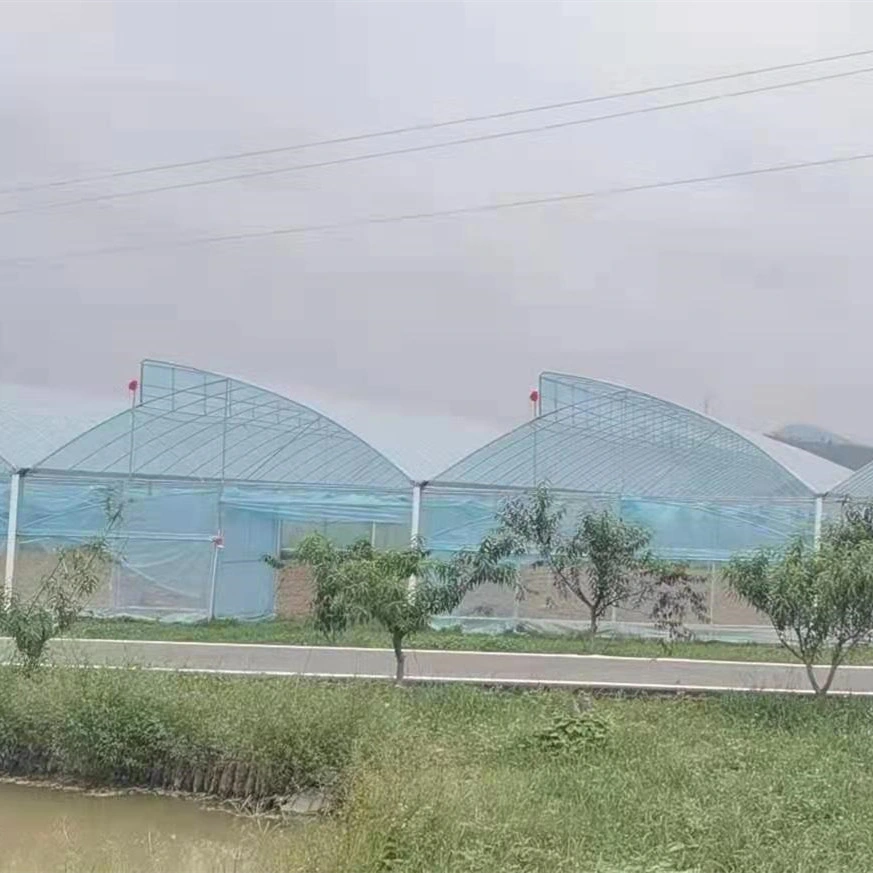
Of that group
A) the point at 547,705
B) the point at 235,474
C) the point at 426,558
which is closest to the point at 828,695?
the point at 547,705

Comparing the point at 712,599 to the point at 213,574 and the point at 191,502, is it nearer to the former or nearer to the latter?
the point at 213,574

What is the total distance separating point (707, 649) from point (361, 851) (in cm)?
1202

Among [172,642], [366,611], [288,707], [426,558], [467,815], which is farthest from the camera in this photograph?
[172,642]

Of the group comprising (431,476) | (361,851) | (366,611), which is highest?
(431,476)

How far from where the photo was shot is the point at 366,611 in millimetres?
11820

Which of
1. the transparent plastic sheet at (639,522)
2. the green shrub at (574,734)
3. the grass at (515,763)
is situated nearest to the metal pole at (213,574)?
the transparent plastic sheet at (639,522)

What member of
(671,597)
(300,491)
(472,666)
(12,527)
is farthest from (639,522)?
(12,527)

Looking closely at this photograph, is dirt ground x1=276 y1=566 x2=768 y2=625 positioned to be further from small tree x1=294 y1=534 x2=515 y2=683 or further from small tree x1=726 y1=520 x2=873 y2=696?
small tree x1=726 y1=520 x2=873 y2=696

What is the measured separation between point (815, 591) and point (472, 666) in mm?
5019

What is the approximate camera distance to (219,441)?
20375 mm

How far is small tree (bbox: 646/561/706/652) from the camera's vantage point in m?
15.6

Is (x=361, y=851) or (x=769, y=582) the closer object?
(x=361, y=851)

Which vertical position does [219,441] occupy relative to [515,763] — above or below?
above

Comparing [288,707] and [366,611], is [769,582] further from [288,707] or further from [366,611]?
[288,707]
